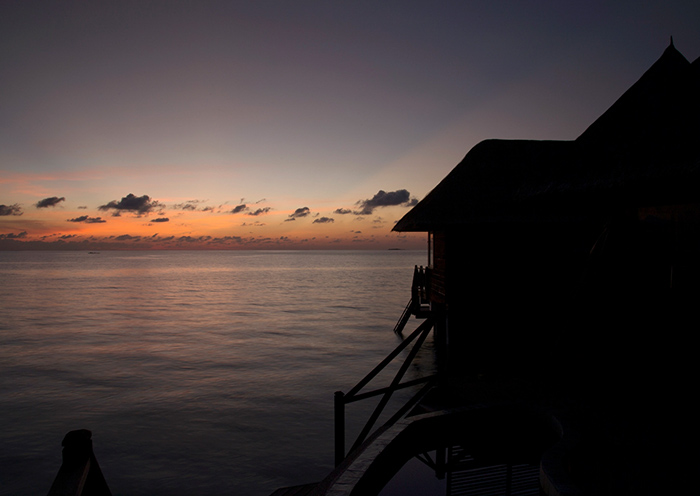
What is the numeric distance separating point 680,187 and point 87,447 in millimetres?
7490

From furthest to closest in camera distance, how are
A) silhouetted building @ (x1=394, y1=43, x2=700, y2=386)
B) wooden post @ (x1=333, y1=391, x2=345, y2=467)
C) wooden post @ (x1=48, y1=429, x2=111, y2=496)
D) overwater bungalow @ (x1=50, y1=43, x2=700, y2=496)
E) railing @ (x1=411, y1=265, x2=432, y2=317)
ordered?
1. railing @ (x1=411, y1=265, x2=432, y2=317)
2. wooden post @ (x1=333, y1=391, x2=345, y2=467)
3. silhouetted building @ (x1=394, y1=43, x2=700, y2=386)
4. overwater bungalow @ (x1=50, y1=43, x2=700, y2=496)
5. wooden post @ (x1=48, y1=429, x2=111, y2=496)

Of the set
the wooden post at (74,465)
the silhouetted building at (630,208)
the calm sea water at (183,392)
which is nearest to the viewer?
the wooden post at (74,465)

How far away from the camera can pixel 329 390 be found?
56.7 ft

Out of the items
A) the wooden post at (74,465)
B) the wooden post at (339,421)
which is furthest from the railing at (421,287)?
the wooden post at (74,465)

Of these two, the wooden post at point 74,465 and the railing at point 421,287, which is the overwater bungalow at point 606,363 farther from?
the railing at point 421,287

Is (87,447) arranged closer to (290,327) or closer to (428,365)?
(428,365)

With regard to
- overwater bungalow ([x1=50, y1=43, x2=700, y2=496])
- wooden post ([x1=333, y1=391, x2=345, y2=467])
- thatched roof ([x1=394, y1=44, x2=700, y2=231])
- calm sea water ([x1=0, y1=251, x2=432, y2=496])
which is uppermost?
thatched roof ([x1=394, y1=44, x2=700, y2=231])

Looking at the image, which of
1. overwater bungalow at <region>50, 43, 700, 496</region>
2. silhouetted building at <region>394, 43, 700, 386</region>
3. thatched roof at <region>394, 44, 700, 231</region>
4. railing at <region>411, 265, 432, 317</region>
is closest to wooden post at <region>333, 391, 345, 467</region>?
overwater bungalow at <region>50, 43, 700, 496</region>

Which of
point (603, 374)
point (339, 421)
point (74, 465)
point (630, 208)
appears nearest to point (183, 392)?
point (339, 421)

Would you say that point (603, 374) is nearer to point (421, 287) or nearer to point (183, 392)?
point (421, 287)

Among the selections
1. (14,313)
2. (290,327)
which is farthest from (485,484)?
(14,313)

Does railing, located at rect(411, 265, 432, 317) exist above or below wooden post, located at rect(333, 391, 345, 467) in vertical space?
above

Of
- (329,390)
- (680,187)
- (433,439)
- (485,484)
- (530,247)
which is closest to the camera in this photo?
(680,187)

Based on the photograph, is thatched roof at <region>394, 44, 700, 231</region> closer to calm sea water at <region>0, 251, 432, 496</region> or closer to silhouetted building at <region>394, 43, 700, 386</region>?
silhouetted building at <region>394, 43, 700, 386</region>
